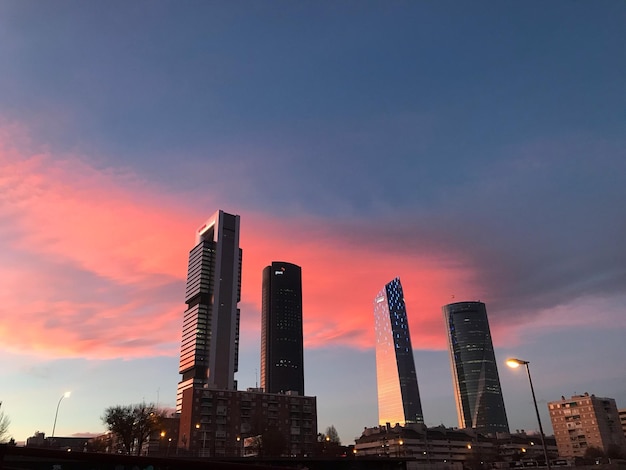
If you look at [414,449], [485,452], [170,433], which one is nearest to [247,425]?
[170,433]

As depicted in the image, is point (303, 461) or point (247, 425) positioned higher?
point (247, 425)

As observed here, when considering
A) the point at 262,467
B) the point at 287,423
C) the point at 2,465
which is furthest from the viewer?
the point at 287,423

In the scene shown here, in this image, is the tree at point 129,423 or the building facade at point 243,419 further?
the building facade at point 243,419

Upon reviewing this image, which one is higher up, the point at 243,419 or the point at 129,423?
the point at 243,419

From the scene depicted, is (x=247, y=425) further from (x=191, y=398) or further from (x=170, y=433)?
(x=170, y=433)

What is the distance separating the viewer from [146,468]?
585cm

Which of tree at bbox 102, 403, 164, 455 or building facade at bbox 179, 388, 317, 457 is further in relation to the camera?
building facade at bbox 179, 388, 317, 457

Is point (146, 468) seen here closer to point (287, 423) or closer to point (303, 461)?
point (303, 461)

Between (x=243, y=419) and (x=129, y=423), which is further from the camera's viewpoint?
(x=243, y=419)

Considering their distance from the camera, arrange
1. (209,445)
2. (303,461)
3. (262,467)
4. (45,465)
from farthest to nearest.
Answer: (209,445) → (303,461) → (45,465) → (262,467)

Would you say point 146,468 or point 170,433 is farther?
point 170,433

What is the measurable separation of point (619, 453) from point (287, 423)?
138605 millimetres

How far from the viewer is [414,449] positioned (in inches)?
7534

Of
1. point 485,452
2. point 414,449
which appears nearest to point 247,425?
point 414,449
